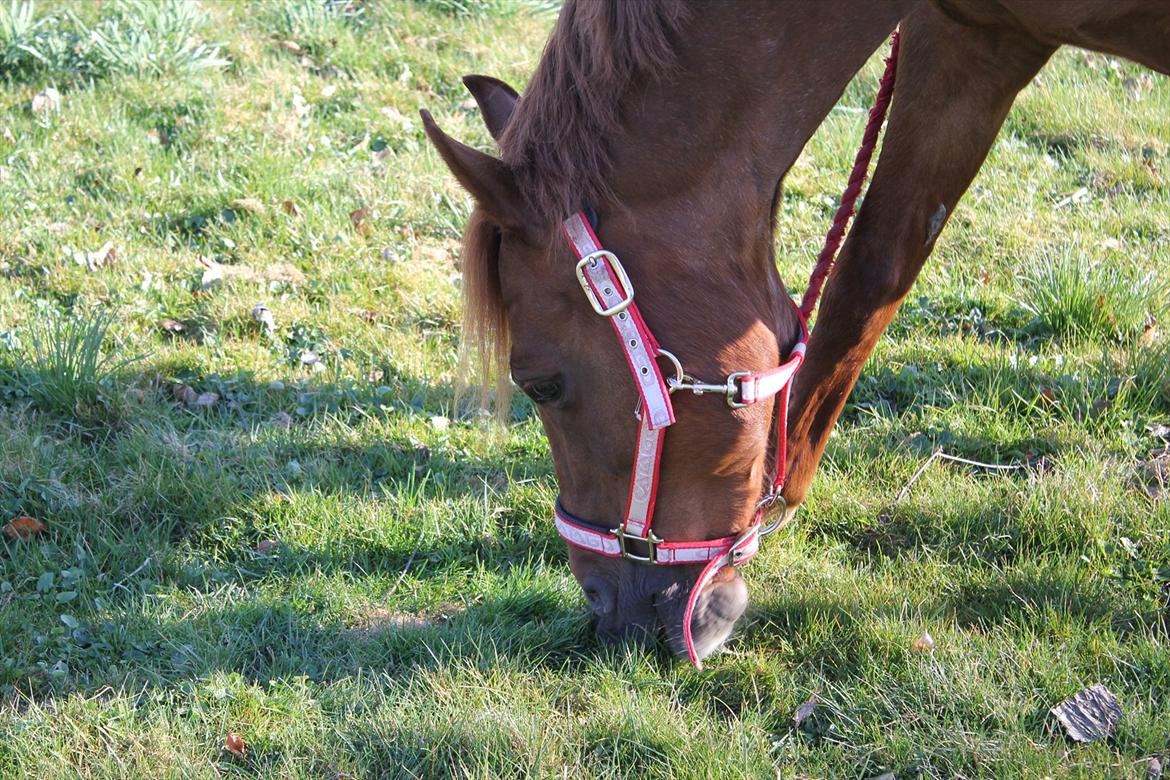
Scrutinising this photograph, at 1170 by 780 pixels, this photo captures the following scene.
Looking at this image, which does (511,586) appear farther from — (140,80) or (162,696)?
(140,80)

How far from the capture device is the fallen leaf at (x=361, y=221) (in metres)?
5.15

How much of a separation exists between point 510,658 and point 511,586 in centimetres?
30

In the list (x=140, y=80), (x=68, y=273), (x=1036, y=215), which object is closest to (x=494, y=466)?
(x=68, y=273)

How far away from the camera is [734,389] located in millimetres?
2432

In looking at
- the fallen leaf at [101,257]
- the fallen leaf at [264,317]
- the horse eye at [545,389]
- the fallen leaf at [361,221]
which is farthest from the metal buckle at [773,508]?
the fallen leaf at [101,257]

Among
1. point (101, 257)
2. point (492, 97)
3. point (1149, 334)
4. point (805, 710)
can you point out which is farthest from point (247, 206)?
point (1149, 334)

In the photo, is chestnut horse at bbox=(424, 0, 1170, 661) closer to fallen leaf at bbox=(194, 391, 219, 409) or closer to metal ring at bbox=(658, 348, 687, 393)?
metal ring at bbox=(658, 348, 687, 393)

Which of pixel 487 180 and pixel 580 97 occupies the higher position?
pixel 580 97

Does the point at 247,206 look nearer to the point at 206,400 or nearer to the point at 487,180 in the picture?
the point at 206,400

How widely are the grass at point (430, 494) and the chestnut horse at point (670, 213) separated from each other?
402 mm

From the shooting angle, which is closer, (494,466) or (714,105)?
(714,105)

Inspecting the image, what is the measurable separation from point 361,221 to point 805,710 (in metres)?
3.47

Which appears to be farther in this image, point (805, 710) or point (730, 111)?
point (805, 710)

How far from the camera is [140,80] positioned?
6.17 meters
